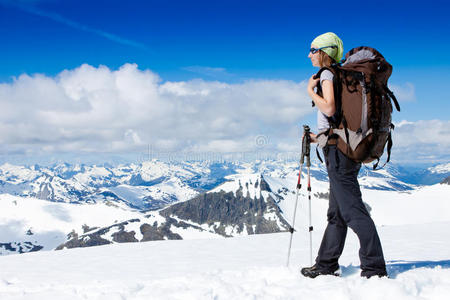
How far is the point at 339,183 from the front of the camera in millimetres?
5031

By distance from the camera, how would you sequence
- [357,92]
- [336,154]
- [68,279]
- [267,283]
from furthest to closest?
[68,279]
[267,283]
[336,154]
[357,92]

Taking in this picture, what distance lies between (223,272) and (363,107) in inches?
154

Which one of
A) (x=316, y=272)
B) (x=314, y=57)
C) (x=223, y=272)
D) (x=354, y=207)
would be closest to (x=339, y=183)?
(x=354, y=207)

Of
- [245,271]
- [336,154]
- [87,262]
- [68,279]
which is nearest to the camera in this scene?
[336,154]

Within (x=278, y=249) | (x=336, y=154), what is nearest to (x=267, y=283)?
(x=336, y=154)

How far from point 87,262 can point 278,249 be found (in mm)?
6493

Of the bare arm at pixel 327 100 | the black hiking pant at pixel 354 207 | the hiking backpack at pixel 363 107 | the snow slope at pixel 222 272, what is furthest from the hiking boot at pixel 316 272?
the bare arm at pixel 327 100

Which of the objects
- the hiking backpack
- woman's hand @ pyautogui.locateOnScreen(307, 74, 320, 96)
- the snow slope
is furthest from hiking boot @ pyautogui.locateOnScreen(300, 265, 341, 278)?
woman's hand @ pyautogui.locateOnScreen(307, 74, 320, 96)

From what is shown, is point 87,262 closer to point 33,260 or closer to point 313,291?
point 33,260

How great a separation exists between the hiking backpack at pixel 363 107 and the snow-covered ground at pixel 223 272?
1828 millimetres

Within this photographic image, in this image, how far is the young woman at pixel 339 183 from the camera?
474cm

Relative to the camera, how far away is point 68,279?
8180 mm

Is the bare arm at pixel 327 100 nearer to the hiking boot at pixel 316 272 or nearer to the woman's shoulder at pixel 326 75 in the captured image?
the woman's shoulder at pixel 326 75

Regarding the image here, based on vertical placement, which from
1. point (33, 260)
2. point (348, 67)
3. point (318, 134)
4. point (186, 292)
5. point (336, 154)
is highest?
point (348, 67)
